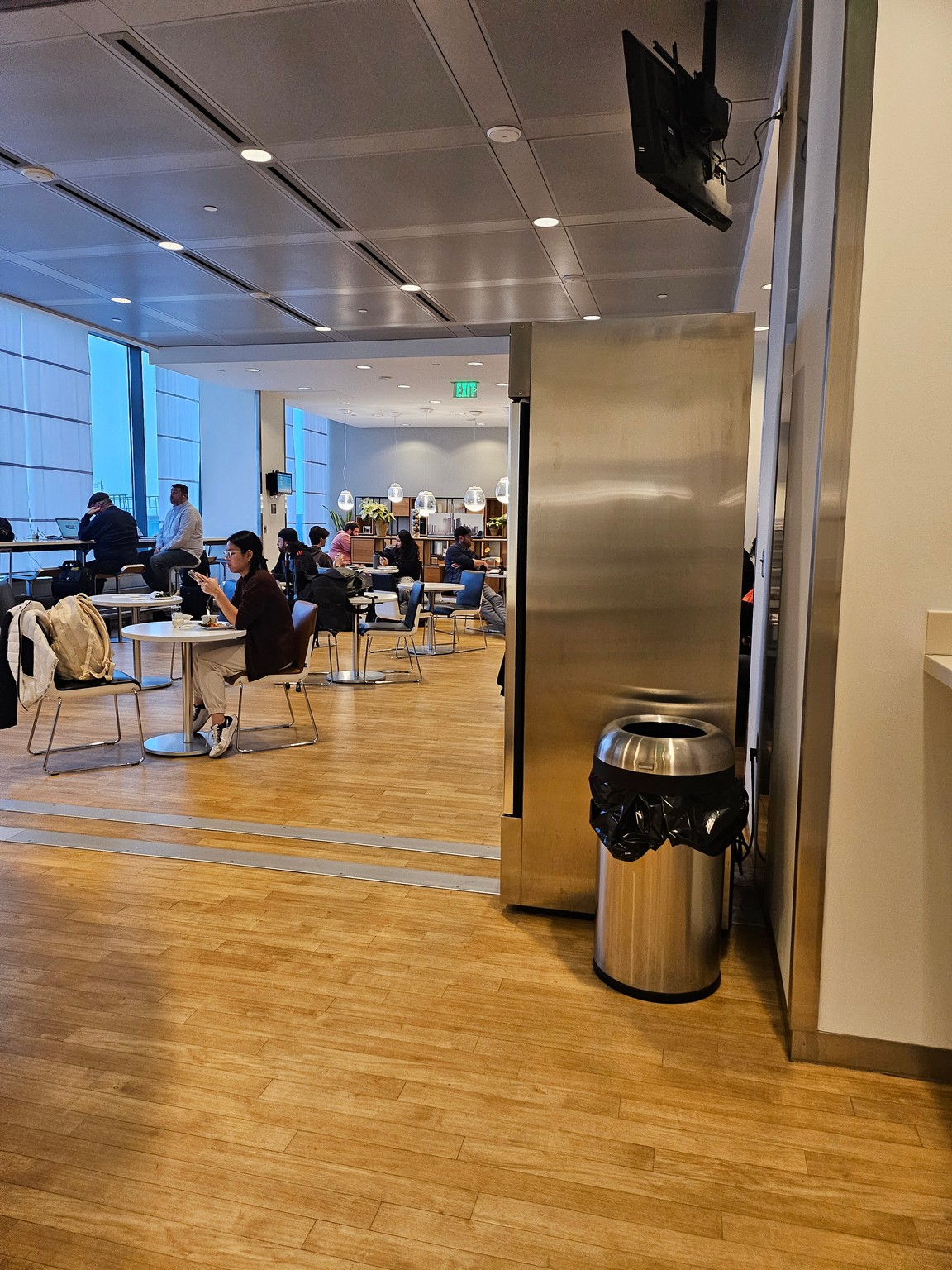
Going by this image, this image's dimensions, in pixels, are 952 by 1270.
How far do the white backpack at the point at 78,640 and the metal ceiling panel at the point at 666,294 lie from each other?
17.0 ft

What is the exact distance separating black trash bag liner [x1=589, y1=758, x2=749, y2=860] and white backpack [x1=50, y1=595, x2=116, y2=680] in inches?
125

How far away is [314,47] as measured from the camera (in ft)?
12.9

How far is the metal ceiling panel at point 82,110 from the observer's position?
4082mm

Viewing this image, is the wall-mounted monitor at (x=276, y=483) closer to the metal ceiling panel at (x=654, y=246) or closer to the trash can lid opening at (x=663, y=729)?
the metal ceiling panel at (x=654, y=246)

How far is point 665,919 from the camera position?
102 inches

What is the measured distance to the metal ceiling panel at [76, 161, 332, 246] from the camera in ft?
18.2

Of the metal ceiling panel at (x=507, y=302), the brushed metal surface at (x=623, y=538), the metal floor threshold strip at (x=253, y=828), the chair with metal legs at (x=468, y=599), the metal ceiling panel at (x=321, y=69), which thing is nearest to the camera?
the brushed metal surface at (x=623, y=538)

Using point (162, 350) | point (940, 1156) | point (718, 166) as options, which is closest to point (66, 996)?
point (940, 1156)

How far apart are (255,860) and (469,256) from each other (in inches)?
206

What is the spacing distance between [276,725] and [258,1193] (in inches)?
177

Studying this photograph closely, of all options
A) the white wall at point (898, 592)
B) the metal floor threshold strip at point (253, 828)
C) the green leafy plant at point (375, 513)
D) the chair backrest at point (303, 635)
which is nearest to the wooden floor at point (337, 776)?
the metal floor threshold strip at point (253, 828)

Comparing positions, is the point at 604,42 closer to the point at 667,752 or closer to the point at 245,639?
the point at 667,752

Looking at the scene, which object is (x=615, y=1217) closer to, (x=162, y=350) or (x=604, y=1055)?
(x=604, y=1055)

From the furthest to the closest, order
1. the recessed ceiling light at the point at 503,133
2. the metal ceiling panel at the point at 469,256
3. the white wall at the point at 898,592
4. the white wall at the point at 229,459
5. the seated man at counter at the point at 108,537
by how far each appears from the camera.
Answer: the white wall at the point at 229,459
the seated man at counter at the point at 108,537
the metal ceiling panel at the point at 469,256
the recessed ceiling light at the point at 503,133
the white wall at the point at 898,592
